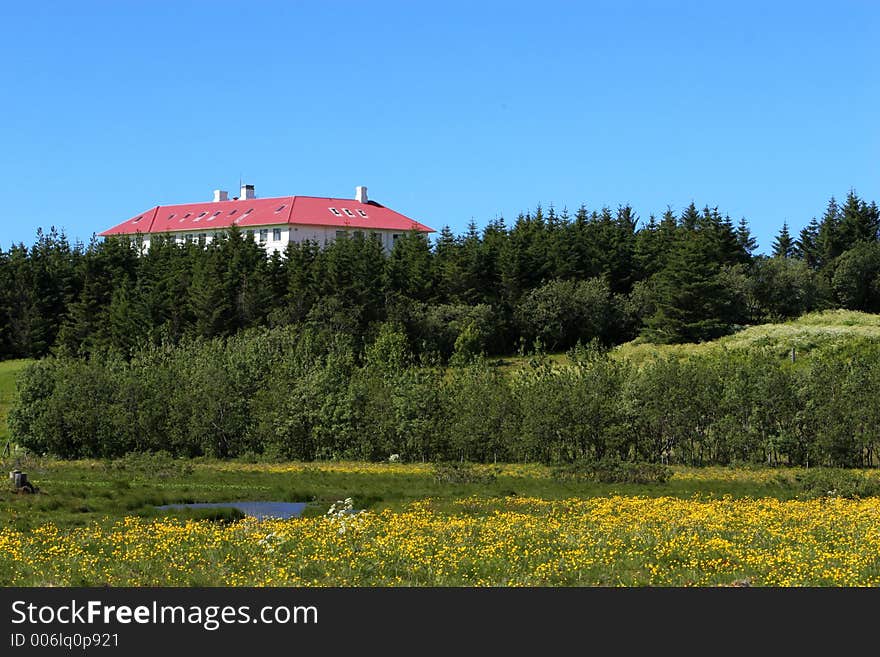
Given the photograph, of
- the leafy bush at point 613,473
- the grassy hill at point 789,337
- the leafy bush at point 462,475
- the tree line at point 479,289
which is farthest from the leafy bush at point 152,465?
the grassy hill at point 789,337

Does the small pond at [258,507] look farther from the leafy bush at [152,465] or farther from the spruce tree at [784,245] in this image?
the spruce tree at [784,245]

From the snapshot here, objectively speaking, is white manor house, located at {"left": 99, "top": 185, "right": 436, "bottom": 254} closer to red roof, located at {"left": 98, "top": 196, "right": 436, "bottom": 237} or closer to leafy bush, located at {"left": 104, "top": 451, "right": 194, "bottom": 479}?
red roof, located at {"left": 98, "top": 196, "right": 436, "bottom": 237}

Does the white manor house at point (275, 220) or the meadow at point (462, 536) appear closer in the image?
the meadow at point (462, 536)

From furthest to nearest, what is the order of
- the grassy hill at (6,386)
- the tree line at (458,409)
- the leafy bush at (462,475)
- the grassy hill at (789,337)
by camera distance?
the grassy hill at (789,337), the grassy hill at (6,386), the tree line at (458,409), the leafy bush at (462,475)

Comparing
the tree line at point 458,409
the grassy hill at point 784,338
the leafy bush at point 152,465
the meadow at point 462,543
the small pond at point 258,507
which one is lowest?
the small pond at point 258,507

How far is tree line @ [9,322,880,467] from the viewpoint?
55.3 m

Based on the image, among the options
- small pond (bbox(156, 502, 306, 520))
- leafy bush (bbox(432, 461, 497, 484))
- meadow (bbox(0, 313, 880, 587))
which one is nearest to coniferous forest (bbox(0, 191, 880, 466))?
leafy bush (bbox(432, 461, 497, 484))

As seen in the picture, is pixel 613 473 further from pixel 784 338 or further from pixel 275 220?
pixel 275 220

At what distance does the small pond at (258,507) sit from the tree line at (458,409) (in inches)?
732

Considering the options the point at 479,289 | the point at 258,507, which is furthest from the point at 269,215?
the point at 258,507

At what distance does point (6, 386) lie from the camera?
89000mm

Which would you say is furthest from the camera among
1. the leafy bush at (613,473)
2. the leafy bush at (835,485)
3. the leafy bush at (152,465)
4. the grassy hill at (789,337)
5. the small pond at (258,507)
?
the grassy hill at (789,337)

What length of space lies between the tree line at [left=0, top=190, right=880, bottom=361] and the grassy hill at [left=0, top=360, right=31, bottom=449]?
3.24m

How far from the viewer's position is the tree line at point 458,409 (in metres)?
55.3
